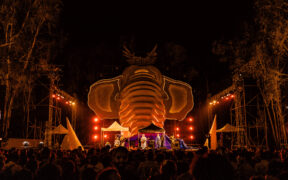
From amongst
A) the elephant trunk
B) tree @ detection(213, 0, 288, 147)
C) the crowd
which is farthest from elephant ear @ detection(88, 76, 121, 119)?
the crowd

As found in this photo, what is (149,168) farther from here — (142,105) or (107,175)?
(142,105)

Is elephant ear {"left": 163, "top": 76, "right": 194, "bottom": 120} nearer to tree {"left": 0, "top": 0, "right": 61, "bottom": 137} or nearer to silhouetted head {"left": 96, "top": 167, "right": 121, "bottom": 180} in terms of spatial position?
tree {"left": 0, "top": 0, "right": 61, "bottom": 137}

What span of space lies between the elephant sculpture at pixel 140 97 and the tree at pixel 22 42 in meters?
6.73

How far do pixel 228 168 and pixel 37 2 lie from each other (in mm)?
17353

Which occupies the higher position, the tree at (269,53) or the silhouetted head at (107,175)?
the tree at (269,53)

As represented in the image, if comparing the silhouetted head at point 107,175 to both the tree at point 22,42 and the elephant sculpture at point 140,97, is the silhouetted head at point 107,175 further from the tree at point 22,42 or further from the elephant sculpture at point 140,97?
the elephant sculpture at point 140,97

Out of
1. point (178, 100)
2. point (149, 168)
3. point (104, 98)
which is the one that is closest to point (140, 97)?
point (104, 98)

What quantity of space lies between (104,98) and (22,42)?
30.3 ft

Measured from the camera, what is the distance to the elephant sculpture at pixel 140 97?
22.2 metres

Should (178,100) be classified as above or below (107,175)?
above

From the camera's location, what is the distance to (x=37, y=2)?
17.4m

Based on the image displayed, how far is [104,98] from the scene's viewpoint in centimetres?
2512

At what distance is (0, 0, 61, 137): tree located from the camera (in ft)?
51.3

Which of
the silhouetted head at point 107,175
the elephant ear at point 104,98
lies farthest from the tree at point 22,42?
the silhouetted head at point 107,175
